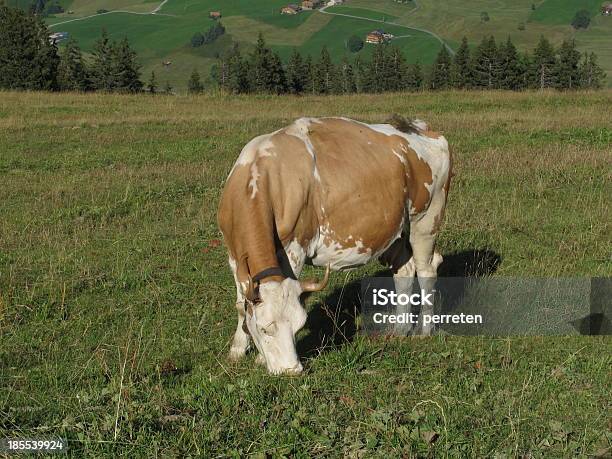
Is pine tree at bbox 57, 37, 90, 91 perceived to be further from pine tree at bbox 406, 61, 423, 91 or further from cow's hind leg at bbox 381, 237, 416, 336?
cow's hind leg at bbox 381, 237, 416, 336

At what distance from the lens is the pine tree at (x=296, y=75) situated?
219 feet

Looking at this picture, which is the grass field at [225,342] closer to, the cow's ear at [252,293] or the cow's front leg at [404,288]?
the cow's front leg at [404,288]

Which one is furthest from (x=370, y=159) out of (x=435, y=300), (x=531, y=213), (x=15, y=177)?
(x=15, y=177)

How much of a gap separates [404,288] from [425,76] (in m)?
76.0

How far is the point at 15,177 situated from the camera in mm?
18609

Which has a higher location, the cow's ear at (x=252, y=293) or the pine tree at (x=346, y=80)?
the cow's ear at (x=252, y=293)

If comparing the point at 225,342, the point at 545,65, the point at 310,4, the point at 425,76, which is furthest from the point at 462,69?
the point at 310,4

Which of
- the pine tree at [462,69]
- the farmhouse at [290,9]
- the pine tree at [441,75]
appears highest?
the pine tree at [462,69]

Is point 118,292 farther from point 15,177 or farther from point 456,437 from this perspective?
point 15,177

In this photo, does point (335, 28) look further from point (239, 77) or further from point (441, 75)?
point (239, 77)

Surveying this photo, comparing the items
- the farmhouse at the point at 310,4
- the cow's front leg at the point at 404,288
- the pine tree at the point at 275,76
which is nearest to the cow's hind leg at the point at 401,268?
the cow's front leg at the point at 404,288

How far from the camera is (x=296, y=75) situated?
7150 cm

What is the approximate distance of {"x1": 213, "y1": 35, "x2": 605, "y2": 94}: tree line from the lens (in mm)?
60219

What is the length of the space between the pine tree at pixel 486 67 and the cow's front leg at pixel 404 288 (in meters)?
57.6
